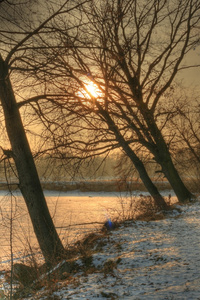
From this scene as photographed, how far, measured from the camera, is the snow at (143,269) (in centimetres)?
445

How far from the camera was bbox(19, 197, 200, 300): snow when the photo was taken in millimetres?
4446

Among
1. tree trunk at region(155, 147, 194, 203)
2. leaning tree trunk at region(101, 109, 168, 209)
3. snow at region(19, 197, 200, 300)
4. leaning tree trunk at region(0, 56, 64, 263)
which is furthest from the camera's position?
tree trunk at region(155, 147, 194, 203)

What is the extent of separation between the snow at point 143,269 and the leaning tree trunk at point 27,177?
3.22 ft

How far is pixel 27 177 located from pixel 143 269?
309 cm

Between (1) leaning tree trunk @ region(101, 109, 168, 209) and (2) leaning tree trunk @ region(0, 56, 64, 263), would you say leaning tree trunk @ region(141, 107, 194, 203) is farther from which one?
(2) leaning tree trunk @ region(0, 56, 64, 263)

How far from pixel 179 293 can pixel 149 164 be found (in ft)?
40.5

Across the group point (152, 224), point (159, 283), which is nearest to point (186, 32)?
point (152, 224)

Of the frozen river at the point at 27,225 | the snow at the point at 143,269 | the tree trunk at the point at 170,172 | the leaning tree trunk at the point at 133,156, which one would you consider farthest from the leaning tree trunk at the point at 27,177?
the tree trunk at the point at 170,172

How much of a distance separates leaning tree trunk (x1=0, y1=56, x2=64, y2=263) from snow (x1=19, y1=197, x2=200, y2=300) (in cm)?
98

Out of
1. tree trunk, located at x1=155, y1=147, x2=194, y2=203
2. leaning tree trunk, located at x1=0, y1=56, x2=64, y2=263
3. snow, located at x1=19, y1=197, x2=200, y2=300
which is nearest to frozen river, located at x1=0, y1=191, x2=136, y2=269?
leaning tree trunk, located at x1=0, y1=56, x2=64, y2=263

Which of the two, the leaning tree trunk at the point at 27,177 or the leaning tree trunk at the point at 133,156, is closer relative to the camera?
the leaning tree trunk at the point at 27,177

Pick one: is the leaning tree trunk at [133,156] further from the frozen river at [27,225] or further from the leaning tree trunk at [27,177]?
Result: the leaning tree trunk at [27,177]

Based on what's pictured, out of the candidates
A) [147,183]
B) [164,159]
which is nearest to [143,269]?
[147,183]

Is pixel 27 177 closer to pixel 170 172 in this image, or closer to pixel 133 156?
pixel 133 156
